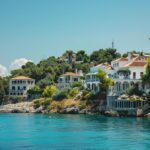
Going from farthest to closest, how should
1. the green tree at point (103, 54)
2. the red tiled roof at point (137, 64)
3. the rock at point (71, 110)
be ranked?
1. the green tree at point (103, 54)
2. the rock at point (71, 110)
3. the red tiled roof at point (137, 64)

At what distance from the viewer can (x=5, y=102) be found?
4938 inches

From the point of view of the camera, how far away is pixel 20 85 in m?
128

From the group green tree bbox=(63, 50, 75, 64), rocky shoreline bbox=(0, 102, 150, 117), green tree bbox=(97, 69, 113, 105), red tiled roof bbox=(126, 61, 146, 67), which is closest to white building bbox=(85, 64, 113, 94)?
green tree bbox=(97, 69, 113, 105)

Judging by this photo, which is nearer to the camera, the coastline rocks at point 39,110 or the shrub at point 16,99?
the coastline rocks at point 39,110

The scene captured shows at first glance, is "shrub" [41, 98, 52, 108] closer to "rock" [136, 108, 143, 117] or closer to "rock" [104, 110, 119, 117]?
"rock" [104, 110, 119, 117]

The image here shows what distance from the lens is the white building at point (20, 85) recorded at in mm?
128500

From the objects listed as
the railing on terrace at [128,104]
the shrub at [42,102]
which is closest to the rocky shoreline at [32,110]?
the shrub at [42,102]

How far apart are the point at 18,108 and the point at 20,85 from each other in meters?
18.1

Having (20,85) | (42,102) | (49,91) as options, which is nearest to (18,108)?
(42,102)

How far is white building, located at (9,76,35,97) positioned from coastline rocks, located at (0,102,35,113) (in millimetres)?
11276

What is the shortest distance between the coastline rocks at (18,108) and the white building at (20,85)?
37.0 ft

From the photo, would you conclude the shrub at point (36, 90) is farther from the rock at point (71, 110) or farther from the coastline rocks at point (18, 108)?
the rock at point (71, 110)

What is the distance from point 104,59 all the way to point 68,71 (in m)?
11.7

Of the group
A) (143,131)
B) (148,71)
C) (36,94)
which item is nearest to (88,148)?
(143,131)
